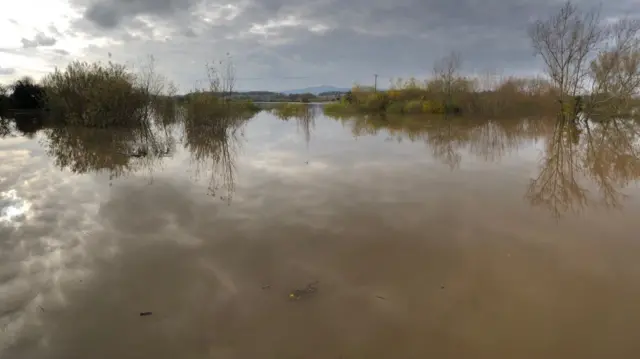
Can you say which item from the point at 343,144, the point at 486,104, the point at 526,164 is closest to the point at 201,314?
the point at 526,164

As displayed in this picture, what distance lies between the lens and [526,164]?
36.4 ft

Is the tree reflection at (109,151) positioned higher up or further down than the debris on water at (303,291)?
higher up

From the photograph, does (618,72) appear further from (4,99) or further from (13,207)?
(4,99)

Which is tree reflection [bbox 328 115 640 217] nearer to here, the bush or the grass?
the bush

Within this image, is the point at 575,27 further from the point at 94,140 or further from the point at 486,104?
the point at 94,140

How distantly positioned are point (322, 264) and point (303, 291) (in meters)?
0.65

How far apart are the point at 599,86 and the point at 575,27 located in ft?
13.2

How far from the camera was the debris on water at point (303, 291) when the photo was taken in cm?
385

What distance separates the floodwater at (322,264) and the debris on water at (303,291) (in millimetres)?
56

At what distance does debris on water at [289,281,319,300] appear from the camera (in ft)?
12.6

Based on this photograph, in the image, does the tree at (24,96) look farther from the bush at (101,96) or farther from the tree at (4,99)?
the bush at (101,96)

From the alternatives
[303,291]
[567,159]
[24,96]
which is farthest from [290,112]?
[303,291]

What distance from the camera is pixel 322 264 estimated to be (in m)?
4.55

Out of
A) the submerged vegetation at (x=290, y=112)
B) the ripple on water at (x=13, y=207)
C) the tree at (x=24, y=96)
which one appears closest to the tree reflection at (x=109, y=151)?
the ripple on water at (x=13, y=207)
